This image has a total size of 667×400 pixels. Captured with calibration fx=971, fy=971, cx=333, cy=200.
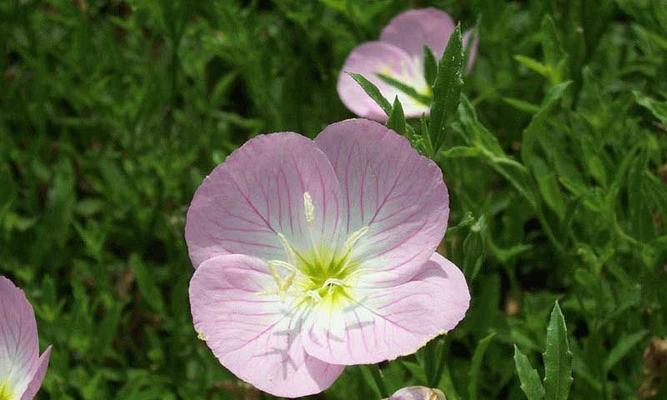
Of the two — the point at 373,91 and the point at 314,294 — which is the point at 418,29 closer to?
the point at 373,91

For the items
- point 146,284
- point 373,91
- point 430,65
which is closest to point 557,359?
point 373,91

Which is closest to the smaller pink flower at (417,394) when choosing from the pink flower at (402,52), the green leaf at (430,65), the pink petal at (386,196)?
the pink petal at (386,196)

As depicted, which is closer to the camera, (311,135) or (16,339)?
(16,339)

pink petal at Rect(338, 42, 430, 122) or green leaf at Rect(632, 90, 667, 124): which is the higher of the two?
green leaf at Rect(632, 90, 667, 124)

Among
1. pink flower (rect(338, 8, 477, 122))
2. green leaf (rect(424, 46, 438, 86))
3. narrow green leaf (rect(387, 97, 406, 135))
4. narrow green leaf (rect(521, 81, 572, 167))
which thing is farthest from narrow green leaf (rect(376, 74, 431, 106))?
pink flower (rect(338, 8, 477, 122))

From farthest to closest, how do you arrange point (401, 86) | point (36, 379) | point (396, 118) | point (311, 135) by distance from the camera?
point (311, 135)
point (401, 86)
point (396, 118)
point (36, 379)

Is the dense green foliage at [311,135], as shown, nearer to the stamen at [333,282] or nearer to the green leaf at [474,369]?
the green leaf at [474,369]

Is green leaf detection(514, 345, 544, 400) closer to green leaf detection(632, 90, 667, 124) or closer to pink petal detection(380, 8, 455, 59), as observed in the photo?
green leaf detection(632, 90, 667, 124)
